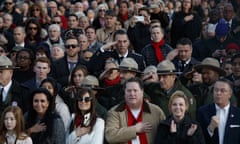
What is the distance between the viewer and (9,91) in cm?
1233

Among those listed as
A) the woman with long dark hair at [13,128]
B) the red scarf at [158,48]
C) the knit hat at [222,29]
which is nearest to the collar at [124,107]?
the woman with long dark hair at [13,128]

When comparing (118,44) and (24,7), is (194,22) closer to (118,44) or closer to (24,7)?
(118,44)

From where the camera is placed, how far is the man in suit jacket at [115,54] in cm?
1419

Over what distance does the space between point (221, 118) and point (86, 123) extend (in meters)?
1.82

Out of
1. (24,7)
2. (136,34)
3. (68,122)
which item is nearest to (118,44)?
(136,34)

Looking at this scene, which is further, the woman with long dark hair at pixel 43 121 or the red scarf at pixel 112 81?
the red scarf at pixel 112 81

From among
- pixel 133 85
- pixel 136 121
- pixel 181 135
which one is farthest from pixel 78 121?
pixel 181 135

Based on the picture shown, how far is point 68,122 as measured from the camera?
36.4 feet

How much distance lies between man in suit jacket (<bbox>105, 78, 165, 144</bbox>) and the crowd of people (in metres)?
0.01

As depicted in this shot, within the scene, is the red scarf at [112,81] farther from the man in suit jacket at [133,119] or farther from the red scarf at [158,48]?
the red scarf at [158,48]

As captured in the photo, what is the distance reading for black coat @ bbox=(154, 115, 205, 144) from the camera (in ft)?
33.2

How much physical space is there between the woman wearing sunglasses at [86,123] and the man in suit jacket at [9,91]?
1285 mm

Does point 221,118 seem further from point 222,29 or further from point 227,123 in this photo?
point 222,29

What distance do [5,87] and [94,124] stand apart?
235cm
